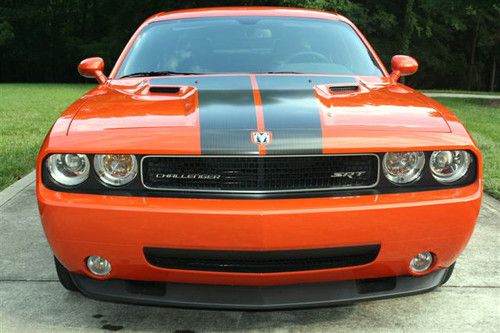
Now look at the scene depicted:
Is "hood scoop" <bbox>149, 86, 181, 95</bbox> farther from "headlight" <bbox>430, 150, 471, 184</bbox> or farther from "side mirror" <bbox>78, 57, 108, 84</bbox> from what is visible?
"headlight" <bbox>430, 150, 471, 184</bbox>

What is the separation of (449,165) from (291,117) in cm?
69

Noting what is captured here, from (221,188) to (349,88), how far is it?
1.03 m

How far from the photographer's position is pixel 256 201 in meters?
2.28

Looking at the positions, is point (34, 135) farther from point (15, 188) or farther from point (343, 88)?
point (343, 88)

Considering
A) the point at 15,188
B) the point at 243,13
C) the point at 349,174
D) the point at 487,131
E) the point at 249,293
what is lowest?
the point at 487,131

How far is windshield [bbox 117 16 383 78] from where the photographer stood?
3600 mm

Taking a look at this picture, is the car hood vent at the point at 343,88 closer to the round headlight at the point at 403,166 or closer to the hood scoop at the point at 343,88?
the hood scoop at the point at 343,88

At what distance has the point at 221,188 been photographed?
2352 millimetres

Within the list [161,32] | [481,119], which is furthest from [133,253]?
[481,119]

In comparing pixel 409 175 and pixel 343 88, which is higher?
pixel 343 88

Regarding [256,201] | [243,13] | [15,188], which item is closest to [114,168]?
[256,201]

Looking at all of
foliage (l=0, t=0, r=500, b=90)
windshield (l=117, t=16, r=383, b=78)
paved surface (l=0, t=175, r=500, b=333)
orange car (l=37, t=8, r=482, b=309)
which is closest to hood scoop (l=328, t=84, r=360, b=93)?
orange car (l=37, t=8, r=482, b=309)

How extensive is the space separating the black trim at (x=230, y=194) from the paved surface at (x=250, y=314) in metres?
0.65

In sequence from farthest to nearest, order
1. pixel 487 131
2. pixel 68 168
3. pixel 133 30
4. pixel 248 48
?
pixel 133 30, pixel 487 131, pixel 248 48, pixel 68 168
